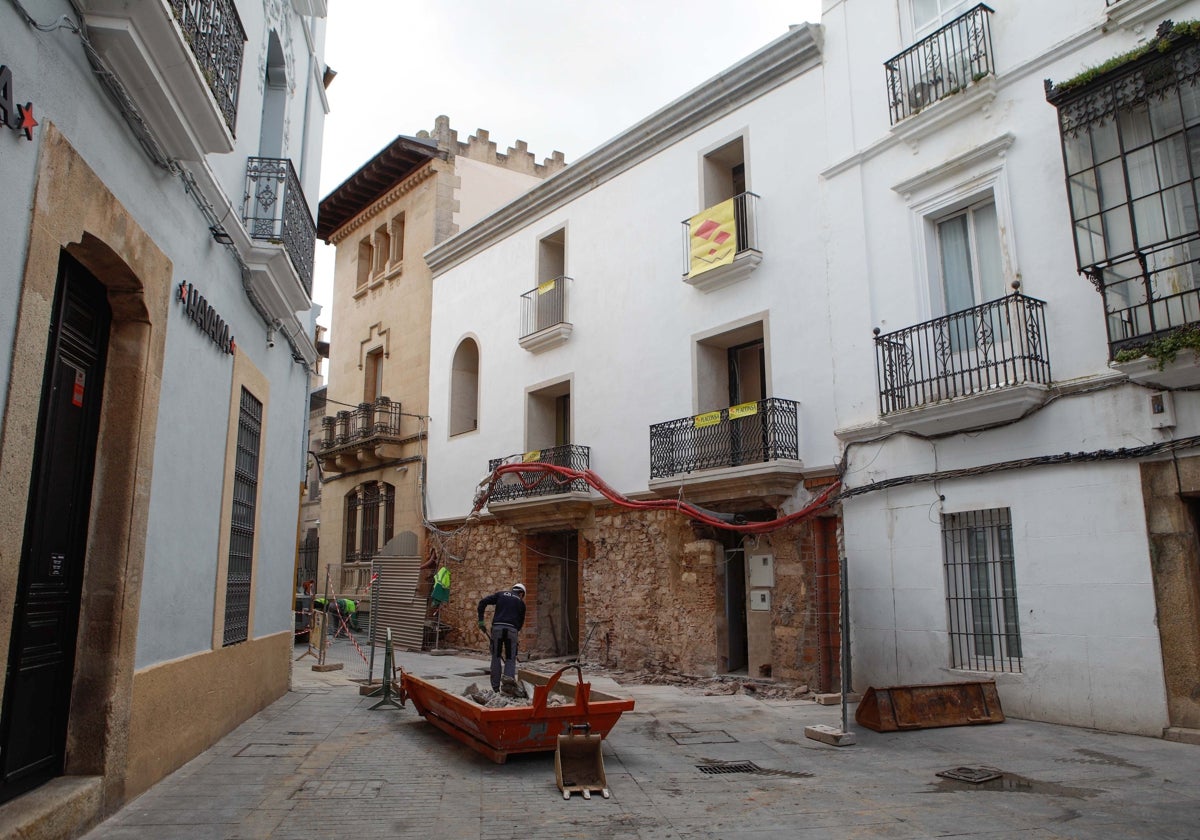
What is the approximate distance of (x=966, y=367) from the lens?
404 inches

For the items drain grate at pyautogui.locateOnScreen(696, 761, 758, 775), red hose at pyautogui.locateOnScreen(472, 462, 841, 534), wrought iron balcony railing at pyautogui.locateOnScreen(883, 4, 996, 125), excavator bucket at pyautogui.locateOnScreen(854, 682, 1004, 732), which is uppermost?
wrought iron balcony railing at pyautogui.locateOnScreen(883, 4, 996, 125)

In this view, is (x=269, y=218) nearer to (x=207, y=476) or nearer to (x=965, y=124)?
(x=207, y=476)

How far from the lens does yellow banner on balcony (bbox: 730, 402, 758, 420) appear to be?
1256 cm

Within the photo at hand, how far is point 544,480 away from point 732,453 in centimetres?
471

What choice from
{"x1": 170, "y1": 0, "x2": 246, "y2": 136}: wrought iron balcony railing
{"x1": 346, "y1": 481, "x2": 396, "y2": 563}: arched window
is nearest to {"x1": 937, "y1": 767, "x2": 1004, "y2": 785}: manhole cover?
{"x1": 170, "y1": 0, "x2": 246, "y2": 136}: wrought iron balcony railing

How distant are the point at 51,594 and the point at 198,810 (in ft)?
5.56

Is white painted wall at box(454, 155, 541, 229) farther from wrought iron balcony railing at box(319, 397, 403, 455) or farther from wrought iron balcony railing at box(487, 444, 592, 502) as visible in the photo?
wrought iron balcony railing at box(487, 444, 592, 502)

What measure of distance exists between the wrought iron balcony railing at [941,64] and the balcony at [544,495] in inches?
314

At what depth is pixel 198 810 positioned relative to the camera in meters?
5.60

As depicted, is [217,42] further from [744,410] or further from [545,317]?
[545,317]

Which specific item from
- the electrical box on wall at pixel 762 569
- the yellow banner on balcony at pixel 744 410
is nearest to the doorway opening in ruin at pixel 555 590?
the electrical box on wall at pixel 762 569

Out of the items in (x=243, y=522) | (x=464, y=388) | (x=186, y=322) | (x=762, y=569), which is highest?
(x=464, y=388)

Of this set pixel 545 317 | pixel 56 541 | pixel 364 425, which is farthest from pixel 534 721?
pixel 364 425

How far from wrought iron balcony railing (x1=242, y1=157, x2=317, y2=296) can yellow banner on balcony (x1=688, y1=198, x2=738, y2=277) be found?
21.2ft
